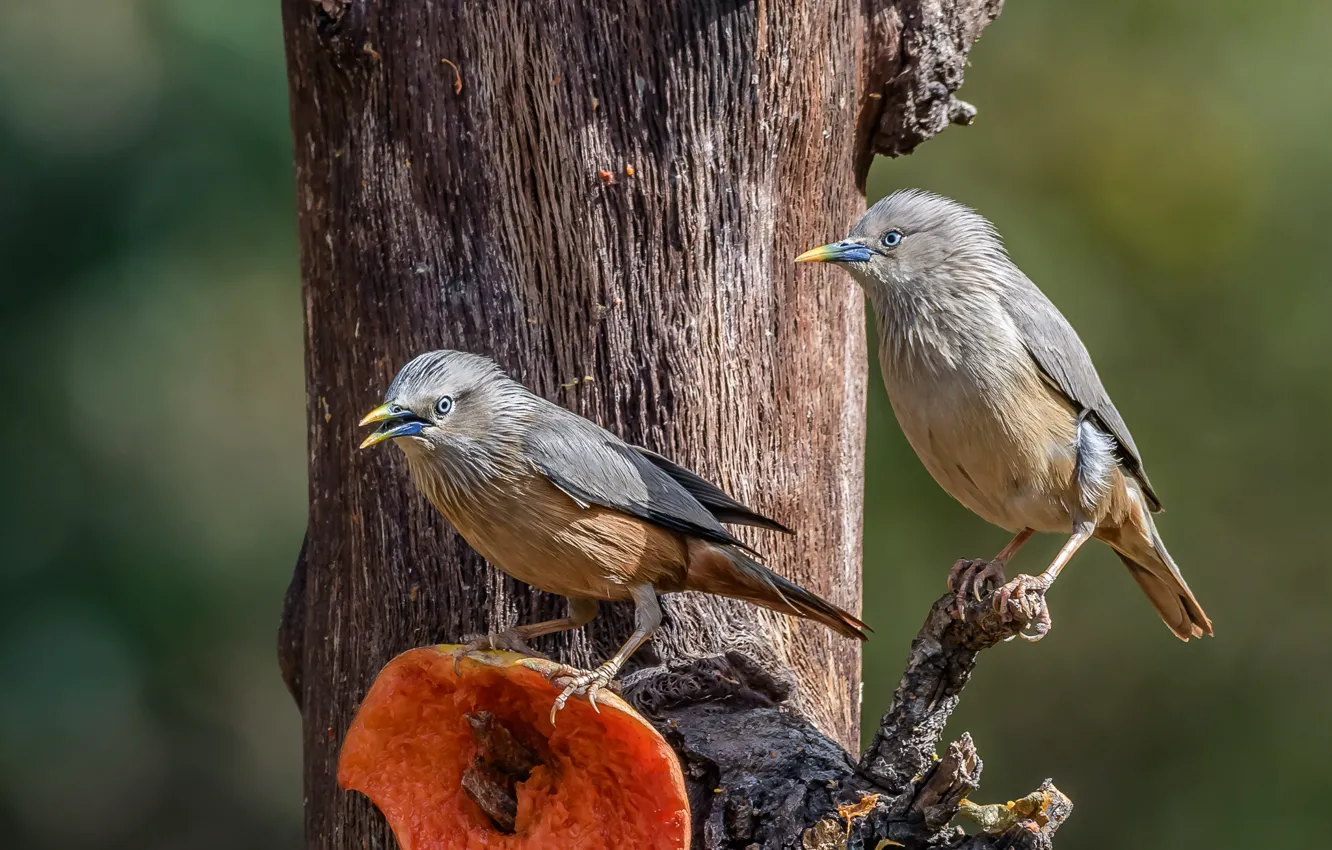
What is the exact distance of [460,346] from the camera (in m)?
3.60

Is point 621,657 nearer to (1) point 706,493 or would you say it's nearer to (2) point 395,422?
(1) point 706,493

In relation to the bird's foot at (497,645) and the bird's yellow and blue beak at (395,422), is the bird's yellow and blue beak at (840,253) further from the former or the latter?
the bird's foot at (497,645)

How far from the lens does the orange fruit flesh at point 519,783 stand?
122 inches

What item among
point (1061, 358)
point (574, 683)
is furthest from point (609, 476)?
point (1061, 358)

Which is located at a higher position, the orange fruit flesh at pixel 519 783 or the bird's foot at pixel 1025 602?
A: the bird's foot at pixel 1025 602

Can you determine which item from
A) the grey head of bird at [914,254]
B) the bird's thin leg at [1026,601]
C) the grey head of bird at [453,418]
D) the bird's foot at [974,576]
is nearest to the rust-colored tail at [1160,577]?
the bird's thin leg at [1026,601]

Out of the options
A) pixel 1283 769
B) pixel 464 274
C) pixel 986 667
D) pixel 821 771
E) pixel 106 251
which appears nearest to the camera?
pixel 821 771

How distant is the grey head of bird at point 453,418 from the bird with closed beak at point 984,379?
816mm

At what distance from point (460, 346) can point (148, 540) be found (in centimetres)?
353

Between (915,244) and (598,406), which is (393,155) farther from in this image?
(915,244)

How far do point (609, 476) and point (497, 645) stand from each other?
473 millimetres

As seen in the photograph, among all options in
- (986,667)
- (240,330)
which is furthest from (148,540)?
(986,667)

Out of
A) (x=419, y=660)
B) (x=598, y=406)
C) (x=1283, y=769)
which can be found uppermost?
(x=598, y=406)

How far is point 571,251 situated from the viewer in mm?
3559
